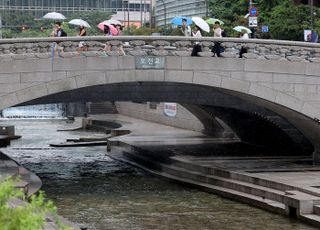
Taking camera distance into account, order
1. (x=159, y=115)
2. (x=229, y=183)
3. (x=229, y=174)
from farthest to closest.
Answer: (x=159, y=115)
(x=229, y=174)
(x=229, y=183)

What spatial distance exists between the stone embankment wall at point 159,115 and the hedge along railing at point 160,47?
55.8ft

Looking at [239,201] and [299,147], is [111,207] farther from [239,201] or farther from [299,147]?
[299,147]

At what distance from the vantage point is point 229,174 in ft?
82.8

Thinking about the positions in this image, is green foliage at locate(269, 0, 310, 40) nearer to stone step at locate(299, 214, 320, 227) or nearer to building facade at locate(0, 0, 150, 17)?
stone step at locate(299, 214, 320, 227)

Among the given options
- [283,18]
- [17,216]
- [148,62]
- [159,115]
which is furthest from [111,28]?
[283,18]

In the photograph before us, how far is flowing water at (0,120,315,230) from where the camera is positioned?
19922 millimetres

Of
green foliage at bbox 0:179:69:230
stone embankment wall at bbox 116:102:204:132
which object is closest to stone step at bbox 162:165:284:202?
green foliage at bbox 0:179:69:230

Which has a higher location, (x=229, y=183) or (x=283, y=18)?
(x=283, y=18)

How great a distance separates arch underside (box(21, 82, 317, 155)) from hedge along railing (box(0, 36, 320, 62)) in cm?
144

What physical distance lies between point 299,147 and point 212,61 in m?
8.48

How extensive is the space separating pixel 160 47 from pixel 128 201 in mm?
5230

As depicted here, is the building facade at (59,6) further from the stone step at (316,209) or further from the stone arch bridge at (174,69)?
the stone step at (316,209)

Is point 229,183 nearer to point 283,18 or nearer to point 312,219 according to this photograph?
point 312,219

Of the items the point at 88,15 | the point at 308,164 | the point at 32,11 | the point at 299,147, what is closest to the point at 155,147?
the point at 299,147
